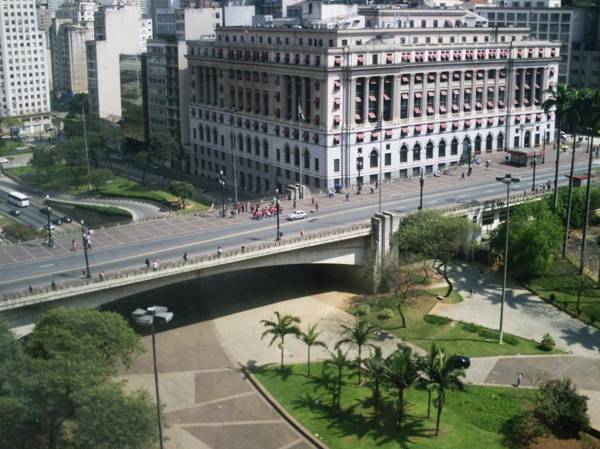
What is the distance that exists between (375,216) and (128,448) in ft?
184

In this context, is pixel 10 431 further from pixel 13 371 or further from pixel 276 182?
pixel 276 182

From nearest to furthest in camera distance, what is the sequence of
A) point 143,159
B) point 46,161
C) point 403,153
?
point 403,153 → point 46,161 → point 143,159

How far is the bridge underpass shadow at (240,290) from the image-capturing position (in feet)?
333

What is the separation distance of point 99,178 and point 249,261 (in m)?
75.8

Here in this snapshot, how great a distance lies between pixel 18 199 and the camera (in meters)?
155

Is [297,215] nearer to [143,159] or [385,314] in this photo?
[385,314]

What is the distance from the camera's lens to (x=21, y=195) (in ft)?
511

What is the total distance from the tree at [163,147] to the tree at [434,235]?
8006 cm

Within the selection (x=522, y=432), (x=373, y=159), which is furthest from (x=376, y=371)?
(x=373, y=159)

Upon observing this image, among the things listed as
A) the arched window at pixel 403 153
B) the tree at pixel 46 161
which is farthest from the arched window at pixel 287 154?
the tree at pixel 46 161

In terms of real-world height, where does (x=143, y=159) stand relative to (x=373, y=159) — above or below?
below

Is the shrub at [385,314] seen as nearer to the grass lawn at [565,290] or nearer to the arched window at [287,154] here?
the grass lawn at [565,290]

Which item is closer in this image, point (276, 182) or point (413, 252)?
point (413, 252)

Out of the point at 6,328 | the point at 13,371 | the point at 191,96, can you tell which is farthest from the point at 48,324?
the point at 191,96
